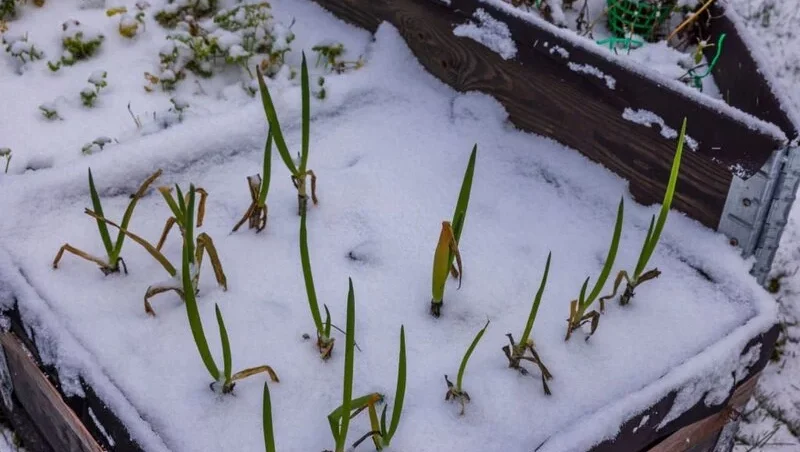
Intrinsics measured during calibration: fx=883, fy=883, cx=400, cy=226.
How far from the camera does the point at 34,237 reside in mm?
1970

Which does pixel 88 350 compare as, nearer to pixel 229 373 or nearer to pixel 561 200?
pixel 229 373

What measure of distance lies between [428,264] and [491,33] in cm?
Answer: 71

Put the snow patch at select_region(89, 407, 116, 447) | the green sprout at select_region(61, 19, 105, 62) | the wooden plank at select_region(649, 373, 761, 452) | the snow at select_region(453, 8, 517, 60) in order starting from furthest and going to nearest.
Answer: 1. the green sprout at select_region(61, 19, 105, 62)
2. the snow at select_region(453, 8, 517, 60)
3. the wooden plank at select_region(649, 373, 761, 452)
4. the snow patch at select_region(89, 407, 116, 447)

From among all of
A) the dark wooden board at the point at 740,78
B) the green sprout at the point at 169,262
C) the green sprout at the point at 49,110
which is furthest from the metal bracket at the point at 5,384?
the dark wooden board at the point at 740,78

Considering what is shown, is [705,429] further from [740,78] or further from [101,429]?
[101,429]

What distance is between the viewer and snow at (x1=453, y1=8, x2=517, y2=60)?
2314mm

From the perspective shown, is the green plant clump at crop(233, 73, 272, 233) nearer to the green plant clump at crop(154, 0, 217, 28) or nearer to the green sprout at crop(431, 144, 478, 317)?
the green sprout at crop(431, 144, 478, 317)

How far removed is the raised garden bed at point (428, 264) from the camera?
Answer: 1658 millimetres

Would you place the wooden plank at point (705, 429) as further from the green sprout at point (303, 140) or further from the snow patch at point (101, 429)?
the snow patch at point (101, 429)

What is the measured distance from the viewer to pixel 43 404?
6.46 ft

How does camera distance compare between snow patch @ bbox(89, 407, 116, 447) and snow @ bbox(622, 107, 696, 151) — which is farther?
snow @ bbox(622, 107, 696, 151)

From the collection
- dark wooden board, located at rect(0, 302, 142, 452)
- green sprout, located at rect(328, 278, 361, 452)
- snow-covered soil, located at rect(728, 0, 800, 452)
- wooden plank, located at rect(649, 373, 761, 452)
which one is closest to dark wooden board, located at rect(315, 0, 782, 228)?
snow-covered soil, located at rect(728, 0, 800, 452)

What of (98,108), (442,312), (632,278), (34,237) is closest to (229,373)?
(442,312)

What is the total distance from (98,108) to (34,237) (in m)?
0.75
